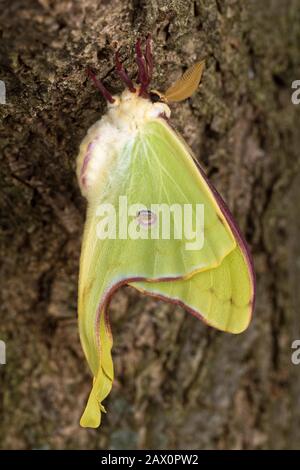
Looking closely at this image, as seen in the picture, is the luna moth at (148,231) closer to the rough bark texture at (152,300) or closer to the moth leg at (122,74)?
the moth leg at (122,74)

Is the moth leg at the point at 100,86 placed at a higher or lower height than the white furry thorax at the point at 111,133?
higher

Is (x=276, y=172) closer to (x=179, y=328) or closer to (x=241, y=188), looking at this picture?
(x=241, y=188)

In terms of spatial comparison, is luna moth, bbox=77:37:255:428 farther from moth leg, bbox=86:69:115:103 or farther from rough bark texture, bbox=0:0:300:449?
rough bark texture, bbox=0:0:300:449

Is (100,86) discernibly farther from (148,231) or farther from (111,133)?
(148,231)

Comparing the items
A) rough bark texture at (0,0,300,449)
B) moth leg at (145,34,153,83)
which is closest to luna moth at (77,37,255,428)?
moth leg at (145,34,153,83)

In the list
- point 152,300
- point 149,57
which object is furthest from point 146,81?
point 152,300

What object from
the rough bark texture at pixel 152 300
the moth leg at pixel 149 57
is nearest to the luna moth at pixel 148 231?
the moth leg at pixel 149 57

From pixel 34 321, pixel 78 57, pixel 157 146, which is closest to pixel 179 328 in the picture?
pixel 34 321
